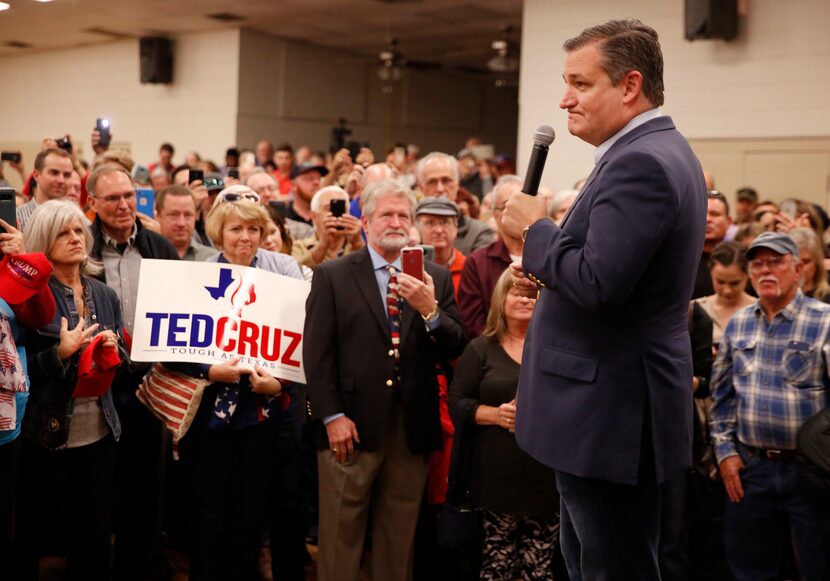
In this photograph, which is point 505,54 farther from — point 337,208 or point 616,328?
point 616,328

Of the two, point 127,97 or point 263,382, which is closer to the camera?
point 263,382

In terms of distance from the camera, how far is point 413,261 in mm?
2961

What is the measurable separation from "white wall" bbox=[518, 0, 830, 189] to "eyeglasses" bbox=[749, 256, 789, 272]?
495 cm

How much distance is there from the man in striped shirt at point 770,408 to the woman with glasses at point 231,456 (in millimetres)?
1794

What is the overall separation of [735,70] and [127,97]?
9.32 metres

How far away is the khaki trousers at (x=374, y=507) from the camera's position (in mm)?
Result: 3133

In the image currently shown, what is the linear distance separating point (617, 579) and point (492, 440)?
5.05ft

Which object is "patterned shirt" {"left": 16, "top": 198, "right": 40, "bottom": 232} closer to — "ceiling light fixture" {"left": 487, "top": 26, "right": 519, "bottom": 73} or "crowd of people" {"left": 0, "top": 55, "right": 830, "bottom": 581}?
"crowd of people" {"left": 0, "top": 55, "right": 830, "bottom": 581}

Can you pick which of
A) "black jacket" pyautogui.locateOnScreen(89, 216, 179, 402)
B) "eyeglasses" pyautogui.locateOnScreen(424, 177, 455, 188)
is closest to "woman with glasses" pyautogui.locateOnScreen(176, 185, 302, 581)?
"black jacket" pyautogui.locateOnScreen(89, 216, 179, 402)

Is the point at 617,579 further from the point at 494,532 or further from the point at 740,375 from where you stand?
the point at 740,375

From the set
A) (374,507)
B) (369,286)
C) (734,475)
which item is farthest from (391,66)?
(374,507)

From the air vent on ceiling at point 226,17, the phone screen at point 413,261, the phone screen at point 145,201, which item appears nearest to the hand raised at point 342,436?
the phone screen at point 413,261

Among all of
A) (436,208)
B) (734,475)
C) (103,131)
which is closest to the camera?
(734,475)

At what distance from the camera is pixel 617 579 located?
1765mm
